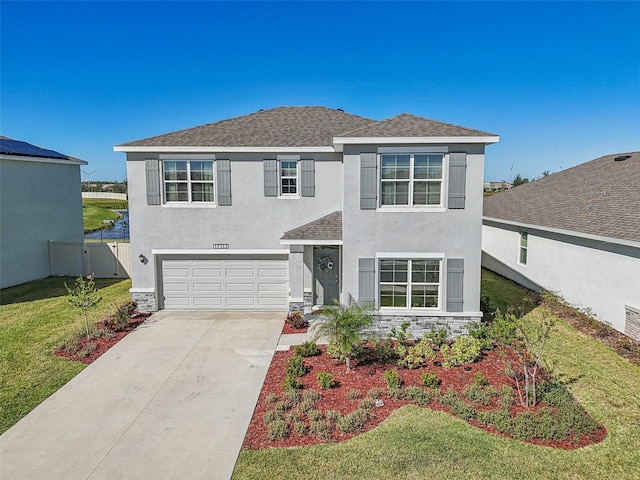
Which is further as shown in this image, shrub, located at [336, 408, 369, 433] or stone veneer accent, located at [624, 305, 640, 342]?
stone veneer accent, located at [624, 305, 640, 342]

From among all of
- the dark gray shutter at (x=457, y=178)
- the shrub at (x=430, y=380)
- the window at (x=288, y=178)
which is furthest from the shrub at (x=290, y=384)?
the window at (x=288, y=178)

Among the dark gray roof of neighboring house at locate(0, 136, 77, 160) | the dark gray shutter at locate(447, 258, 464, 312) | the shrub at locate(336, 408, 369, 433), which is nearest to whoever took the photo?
the shrub at locate(336, 408, 369, 433)

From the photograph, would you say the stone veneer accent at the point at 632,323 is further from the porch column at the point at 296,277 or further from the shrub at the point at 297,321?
the porch column at the point at 296,277

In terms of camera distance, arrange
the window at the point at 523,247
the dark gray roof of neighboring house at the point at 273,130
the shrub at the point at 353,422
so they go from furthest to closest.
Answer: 1. the window at the point at 523,247
2. the dark gray roof of neighboring house at the point at 273,130
3. the shrub at the point at 353,422

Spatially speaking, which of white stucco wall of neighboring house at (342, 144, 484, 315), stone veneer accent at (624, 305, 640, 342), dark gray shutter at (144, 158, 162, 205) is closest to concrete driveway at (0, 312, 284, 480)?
white stucco wall of neighboring house at (342, 144, 484, 315)

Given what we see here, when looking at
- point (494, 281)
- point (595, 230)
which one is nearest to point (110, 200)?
point (494, 281)

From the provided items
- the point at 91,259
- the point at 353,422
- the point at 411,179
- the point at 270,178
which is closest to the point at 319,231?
the point at 270,178

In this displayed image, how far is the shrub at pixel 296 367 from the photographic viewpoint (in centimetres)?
895

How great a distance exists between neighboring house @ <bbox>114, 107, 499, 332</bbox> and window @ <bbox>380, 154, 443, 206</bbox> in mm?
28

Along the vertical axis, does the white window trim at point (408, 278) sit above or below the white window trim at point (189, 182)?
below

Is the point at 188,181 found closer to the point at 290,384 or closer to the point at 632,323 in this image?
the point at 290,384

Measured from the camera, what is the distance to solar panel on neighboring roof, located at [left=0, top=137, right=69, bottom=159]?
17.1m

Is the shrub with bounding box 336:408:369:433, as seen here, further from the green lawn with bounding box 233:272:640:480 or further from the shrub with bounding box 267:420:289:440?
the shrub with bounding box 267:420:289:440

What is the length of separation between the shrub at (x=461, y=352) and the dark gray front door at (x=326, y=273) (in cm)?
457
